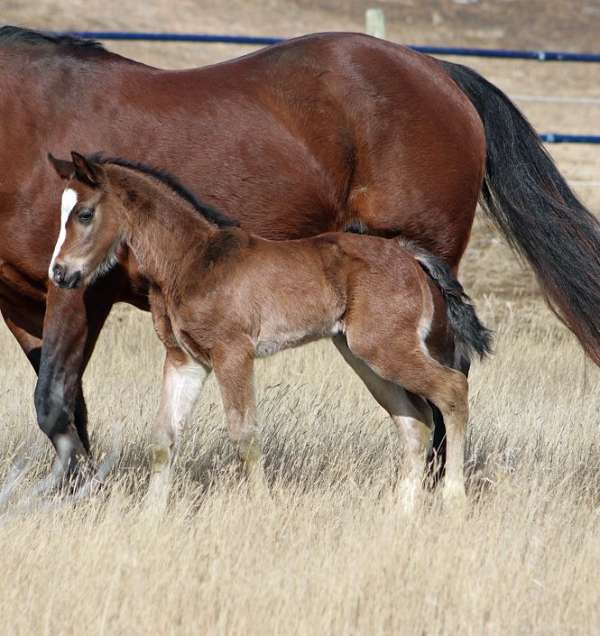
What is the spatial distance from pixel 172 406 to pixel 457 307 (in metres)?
1.21

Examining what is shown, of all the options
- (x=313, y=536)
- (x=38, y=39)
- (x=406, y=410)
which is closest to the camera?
(x=313, y=536)

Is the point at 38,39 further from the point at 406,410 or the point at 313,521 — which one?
the point at 313,521

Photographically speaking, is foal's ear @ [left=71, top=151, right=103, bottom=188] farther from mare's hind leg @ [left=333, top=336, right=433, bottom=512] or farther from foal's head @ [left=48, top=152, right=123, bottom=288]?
mare's hind leg @ [left=333, top=336, right=433, bottom=512]

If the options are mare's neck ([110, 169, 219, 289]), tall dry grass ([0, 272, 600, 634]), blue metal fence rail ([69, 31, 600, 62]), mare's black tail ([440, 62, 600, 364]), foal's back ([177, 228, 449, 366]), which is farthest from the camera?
blue metal fence rail ([69, 31, 600, 62])

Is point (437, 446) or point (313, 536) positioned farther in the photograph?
point (437, 446)

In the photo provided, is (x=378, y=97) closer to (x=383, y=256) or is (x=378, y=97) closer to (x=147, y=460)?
(x=383, y=256)

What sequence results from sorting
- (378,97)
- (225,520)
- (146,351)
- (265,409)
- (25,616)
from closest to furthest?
(25,616)
(225,520)
(378,97)
(265,409)
(146,351)

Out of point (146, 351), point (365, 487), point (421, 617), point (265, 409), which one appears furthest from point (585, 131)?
point (421, 617)

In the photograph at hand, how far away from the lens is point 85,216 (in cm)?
477

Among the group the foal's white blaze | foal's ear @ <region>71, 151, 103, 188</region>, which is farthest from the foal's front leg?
foal's ear @ <region>71, 151, 103, 188</region>

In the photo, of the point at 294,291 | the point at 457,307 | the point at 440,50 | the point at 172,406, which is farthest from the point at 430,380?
the point at 440,50

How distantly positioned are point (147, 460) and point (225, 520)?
1.28 m

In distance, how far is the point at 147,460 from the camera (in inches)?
226

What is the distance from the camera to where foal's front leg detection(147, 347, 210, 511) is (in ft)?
16.3
